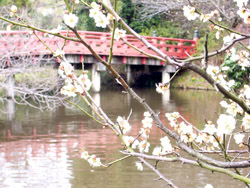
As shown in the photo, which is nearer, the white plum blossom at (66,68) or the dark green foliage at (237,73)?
the white plum blossom at (66,68)

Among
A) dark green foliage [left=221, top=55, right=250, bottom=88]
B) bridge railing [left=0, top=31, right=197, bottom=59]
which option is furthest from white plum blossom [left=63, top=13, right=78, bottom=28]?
dark green foliage [left=221, top=55, right=250, bottom=88]

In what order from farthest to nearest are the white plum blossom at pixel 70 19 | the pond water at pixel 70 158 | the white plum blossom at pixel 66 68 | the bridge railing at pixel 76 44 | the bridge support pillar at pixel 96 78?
1. the bridge support pillar at pixel 96 78
2. the bridge railing at pixel 76 44
3. the pond water at pixel 70 158
4. the white plum blossom at pixel 66 68
5. the white plum blossom at pixel 70 19

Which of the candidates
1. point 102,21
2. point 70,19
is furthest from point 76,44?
point 70,19

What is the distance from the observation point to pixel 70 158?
7.16m

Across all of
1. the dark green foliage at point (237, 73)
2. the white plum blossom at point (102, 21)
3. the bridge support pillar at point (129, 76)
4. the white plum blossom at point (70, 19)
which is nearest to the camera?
the white plum blossom at point (70, 19)

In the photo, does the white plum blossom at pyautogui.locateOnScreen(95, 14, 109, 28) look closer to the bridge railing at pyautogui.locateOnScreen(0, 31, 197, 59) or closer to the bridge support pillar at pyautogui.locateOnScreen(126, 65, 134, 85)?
the bridge railing at pyautogui.locateOnScreen(0, 31, 197, 59)

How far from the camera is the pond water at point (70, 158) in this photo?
5.85 metres

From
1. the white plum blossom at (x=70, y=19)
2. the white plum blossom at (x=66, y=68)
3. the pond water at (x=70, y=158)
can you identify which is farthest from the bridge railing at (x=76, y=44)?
the white plum blossom at (x=70, y=19)

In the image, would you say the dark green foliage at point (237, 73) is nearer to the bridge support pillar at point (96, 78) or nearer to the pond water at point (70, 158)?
the pond water at point (70, 158)

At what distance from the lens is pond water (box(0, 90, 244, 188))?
5848 mm

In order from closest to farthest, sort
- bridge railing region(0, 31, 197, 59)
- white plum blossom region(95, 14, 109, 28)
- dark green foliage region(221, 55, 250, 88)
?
white plum blossom region(95, 14, 109, 28)
dark green foliage region(221, 55, 250, 88)
bridge railing region(0, 31, 197, 59)

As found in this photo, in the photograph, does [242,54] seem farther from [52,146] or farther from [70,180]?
[52,146]

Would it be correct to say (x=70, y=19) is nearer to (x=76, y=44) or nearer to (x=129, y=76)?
(x=76, y=44)

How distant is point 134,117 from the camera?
1205 centimetres
